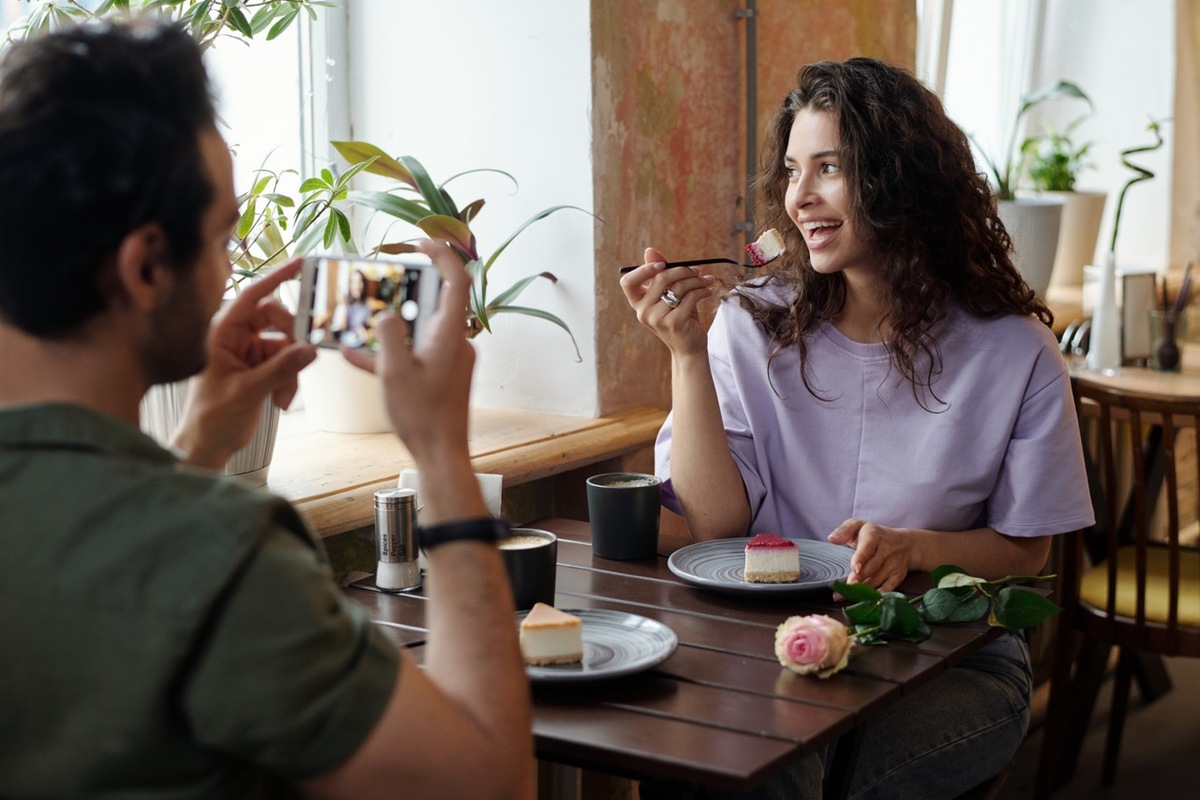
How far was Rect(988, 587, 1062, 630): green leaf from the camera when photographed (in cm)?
150

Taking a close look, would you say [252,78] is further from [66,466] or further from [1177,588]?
[1177,588]

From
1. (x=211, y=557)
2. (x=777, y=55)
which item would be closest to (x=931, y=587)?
(x=211, y=557)

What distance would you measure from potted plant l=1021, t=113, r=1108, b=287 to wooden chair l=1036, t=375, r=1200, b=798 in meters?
1.30

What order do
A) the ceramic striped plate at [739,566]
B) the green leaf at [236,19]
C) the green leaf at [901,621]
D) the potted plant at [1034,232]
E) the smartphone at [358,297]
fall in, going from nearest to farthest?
1. the smartphone at [358,297]
2. the green leaf at [901,621]
3. the ceramic striped plate at [739,566]
4. the green leaf at [236,19]
5. the potted plant at [1034,232]

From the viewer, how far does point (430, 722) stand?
34.8 inches

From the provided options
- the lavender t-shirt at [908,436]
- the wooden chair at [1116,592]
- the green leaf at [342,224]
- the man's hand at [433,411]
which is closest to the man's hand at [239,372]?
the man's hand at [433,411]

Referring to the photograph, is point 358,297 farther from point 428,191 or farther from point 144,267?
point 428,191

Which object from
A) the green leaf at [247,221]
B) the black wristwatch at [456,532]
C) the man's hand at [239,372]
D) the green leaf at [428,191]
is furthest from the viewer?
the green leaf at [428,191]

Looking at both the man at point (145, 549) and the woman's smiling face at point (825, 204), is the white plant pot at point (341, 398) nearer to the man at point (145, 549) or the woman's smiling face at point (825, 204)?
the woman's smiling face at point (825, 204)

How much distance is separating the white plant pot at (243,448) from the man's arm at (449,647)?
671mm

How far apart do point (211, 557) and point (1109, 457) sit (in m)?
2.20

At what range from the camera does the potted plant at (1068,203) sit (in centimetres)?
428

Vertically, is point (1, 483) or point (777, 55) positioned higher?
point (777, 55)

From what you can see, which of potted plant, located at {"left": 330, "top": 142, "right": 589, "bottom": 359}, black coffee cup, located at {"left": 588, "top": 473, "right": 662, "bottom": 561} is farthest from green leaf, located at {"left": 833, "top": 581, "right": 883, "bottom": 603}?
potted plant, located at {"left": 330, "top": 142, "right": 589, "bottom": 359}
